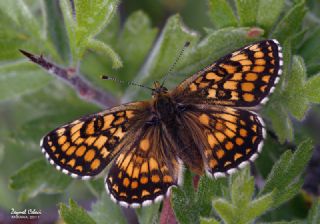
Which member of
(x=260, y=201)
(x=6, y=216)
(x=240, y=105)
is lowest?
(x=260, y=201)

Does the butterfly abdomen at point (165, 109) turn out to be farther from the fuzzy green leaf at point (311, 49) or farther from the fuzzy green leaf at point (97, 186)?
the fuzzy green leaf at point (311, 49)

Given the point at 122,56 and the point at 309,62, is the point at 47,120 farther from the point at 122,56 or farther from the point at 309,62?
the point at 309,62

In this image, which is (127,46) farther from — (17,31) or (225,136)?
(225,136)

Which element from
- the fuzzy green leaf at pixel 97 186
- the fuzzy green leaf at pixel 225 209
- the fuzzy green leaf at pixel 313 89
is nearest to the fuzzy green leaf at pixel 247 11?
the fuzzy green leaf at pixel 313 89

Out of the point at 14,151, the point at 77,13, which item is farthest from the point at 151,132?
the point at 14,151

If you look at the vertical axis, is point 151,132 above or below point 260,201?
above
